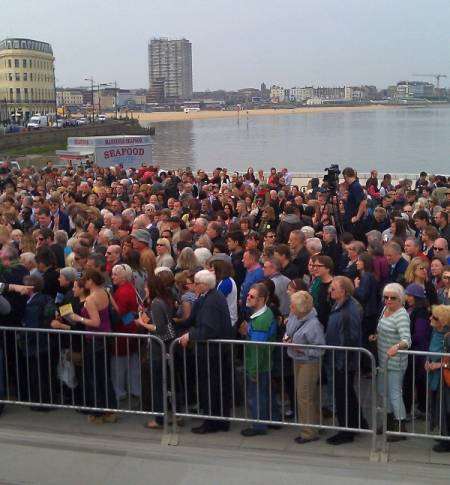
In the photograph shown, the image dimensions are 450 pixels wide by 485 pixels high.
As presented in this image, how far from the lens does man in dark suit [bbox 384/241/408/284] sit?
283 inches

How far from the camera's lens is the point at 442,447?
18.2 feet

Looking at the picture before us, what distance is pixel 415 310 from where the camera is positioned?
580 cm

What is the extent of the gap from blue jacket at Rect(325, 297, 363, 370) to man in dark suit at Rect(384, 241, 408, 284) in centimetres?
171

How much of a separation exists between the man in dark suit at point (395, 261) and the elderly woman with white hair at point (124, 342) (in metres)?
2.66

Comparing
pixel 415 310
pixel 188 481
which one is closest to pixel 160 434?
pixel 188 481

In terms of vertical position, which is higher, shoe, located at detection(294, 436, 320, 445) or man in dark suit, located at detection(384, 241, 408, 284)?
man in dark suit, located at detection(384, 241, 408, 284)

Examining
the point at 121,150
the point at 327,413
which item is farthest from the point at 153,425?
the point at 121,150

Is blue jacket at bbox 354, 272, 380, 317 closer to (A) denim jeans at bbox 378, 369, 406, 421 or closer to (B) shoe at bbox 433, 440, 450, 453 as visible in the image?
(A) denim jeans at bbox 378, 369, 406, 421

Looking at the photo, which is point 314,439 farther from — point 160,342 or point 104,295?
point 104,295

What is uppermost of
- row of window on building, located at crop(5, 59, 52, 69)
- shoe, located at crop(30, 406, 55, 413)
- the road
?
row of window on building, located at crop(5, 59, 52, 69)

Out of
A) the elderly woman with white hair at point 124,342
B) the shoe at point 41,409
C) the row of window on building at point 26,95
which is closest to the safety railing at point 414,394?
the elderly woman with white hair at point 124,342

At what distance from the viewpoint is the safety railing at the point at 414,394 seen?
17.9 ft

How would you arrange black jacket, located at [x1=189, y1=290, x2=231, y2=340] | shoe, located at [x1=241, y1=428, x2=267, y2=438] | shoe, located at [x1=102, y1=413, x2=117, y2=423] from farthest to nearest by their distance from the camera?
shoe, located at [x1=102, y1=413, x2=117, y2=423] < shoe, located at [x1=241, y1=428, x2=267, y2=438] < black jacket, located at [x1=189, y1=290, x2=231, y2=340]

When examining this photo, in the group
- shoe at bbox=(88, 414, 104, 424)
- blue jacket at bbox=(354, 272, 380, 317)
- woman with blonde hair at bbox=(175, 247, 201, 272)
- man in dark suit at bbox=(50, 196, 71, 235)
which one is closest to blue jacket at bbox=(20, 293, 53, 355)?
shoe at bbox=(88, 414, 104, 424)
